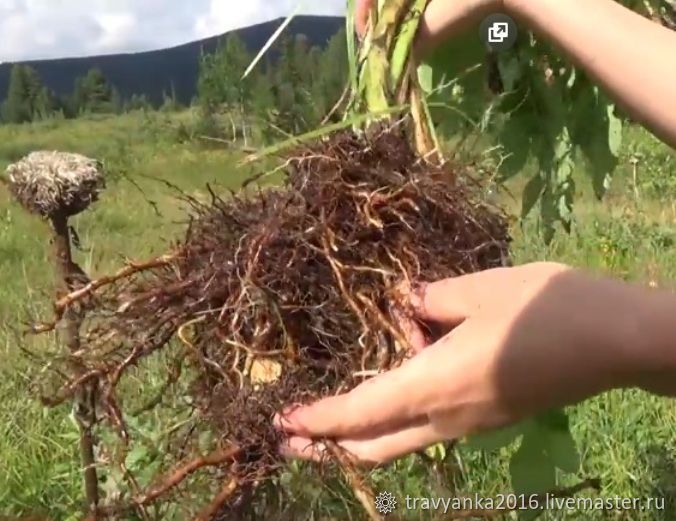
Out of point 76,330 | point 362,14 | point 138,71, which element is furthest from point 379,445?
point 138,71

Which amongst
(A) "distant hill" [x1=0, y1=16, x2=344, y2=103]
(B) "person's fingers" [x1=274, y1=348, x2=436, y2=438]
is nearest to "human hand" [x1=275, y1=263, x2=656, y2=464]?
(B) "person's fingers" [x1=274, y1=348, x2=436, y2=438]

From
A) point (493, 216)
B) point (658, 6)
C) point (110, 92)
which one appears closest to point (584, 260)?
point (658, 6)

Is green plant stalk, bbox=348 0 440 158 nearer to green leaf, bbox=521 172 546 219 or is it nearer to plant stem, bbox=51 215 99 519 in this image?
green leaf, bbox=521 172 546 219

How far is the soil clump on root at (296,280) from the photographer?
94 cm

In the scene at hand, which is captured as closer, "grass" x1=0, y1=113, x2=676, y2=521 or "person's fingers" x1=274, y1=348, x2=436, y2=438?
"person's fingers" x1=274, y1=348, x2=436, y2=438

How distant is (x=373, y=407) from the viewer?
0.86m

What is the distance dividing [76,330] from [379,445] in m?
0.39

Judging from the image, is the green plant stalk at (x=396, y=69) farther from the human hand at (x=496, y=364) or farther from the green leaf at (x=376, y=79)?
the human hand at (x=496, y=364)

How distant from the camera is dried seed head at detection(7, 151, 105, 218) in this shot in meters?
1.20

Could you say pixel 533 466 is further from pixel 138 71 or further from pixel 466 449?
pixel 138 71

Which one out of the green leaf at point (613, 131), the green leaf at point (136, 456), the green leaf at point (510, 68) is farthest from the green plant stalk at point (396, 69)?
the green leaf at point (136, 456)

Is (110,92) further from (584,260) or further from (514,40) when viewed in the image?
(514,40)

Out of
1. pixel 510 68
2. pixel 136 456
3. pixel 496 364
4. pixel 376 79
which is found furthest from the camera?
pixel 136 456

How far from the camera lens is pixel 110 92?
26672mm
